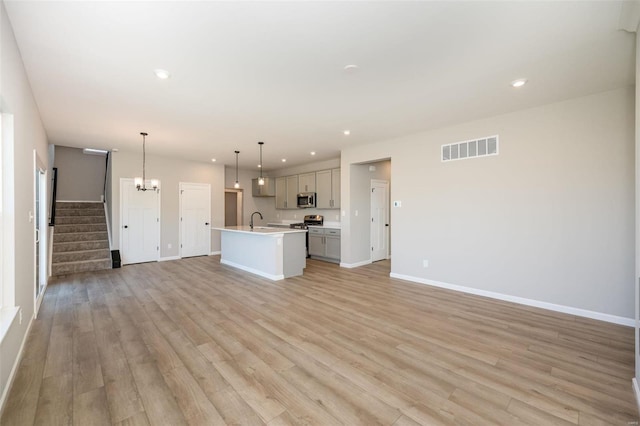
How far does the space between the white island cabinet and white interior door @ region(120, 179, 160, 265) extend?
2306 millimetres

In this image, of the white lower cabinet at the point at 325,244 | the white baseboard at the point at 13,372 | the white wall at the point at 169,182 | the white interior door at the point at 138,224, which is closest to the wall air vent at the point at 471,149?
the white lower cabinet at the point at 325,244

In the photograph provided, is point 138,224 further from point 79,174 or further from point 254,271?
point 254,271

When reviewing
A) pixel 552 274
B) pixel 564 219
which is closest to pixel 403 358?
pixel 552 274

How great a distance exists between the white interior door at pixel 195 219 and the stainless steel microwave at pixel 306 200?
8.72ft

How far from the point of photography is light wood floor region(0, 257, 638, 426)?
1.89 m

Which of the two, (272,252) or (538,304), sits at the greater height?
(272,252)

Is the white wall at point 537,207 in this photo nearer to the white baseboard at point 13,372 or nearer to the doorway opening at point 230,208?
the white baseboard at point 13,372

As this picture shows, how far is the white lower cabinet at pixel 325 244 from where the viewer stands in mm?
7025

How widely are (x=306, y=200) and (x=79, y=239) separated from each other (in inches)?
220

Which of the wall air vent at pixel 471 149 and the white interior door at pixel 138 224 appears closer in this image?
the wall air vent at pixel 471 149

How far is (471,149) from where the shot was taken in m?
4.46

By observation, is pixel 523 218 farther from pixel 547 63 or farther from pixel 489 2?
pixel 489 2

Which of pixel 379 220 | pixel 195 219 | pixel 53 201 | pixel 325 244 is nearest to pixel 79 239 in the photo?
pixel 53 201

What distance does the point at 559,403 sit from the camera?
1.98m
